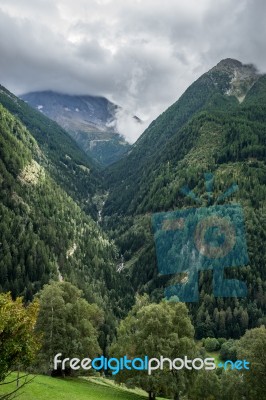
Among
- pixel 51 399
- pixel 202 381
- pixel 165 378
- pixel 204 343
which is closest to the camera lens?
pixel 51 399

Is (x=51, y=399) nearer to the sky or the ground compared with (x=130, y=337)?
nearer to the ground

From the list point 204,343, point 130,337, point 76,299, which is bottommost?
point 204,343

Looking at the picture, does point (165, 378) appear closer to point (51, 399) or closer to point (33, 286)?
point (51, 399)

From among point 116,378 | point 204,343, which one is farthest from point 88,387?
point 204,343

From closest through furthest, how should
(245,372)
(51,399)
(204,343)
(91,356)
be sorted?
(51,399) < (245,372) < (91,356) < (204,343)

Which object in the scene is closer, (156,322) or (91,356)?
(156,322)

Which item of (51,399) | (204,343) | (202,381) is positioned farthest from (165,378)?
(204,343)

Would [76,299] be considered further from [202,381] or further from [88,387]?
[202,381]

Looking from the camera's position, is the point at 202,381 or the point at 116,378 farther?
the point at 202,381

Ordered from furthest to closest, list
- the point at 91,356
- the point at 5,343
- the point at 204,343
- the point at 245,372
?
1. the point at 204,343
2. the point at 91,356
3. the point at 245,372
4. the point at 5,343
